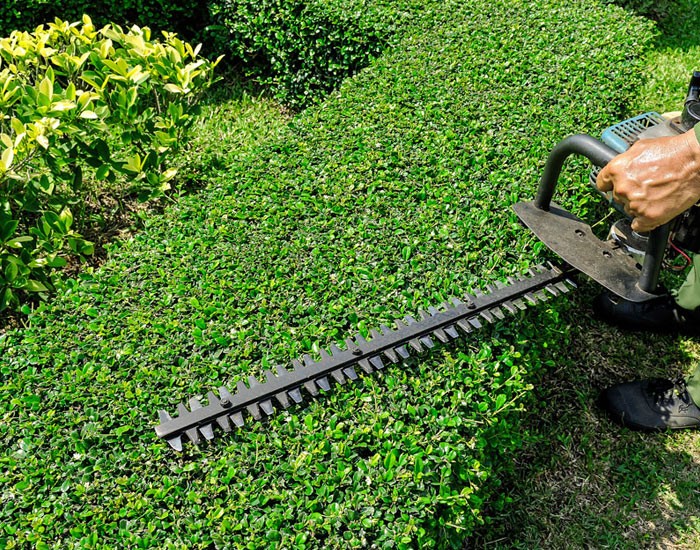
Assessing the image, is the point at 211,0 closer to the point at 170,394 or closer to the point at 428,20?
the point at 428,20

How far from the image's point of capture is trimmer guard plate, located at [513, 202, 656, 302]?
2.48m

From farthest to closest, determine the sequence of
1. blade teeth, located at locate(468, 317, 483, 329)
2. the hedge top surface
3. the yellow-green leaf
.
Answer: the yellow-green leaf, blade teeth, located at locate(468, 317, 483, 329), the hedge top surface

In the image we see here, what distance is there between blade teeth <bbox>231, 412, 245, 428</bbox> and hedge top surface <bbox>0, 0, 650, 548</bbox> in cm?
6

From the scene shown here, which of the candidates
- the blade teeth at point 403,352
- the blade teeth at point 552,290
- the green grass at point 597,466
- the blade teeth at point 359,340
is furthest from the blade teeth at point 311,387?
the green grass at point 597,466

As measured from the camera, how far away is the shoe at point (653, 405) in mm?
3477

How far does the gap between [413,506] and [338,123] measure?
2.27m

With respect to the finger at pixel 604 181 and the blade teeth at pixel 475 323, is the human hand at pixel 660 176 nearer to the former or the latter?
the finger at pixel 604 181

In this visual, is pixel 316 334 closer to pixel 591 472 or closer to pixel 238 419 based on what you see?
pixel 238 419

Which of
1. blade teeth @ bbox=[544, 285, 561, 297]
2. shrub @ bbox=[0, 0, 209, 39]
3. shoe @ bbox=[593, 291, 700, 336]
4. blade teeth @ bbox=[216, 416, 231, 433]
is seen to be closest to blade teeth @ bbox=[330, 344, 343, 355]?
blade teeth @ bbox=[216, 416, 231, 433]

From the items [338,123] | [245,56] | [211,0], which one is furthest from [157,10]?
[338,123]

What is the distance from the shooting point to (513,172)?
331cm

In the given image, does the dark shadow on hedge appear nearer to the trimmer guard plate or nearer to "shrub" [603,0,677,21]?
the trimmer guard plate

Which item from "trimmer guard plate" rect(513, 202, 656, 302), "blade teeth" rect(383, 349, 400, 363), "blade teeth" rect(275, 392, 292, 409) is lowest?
"blade teeth" rect(275, 392, 292, 409)

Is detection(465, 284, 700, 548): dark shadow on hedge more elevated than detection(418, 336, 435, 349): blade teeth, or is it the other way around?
detection(418, 336, 435, 349): blade teeth
